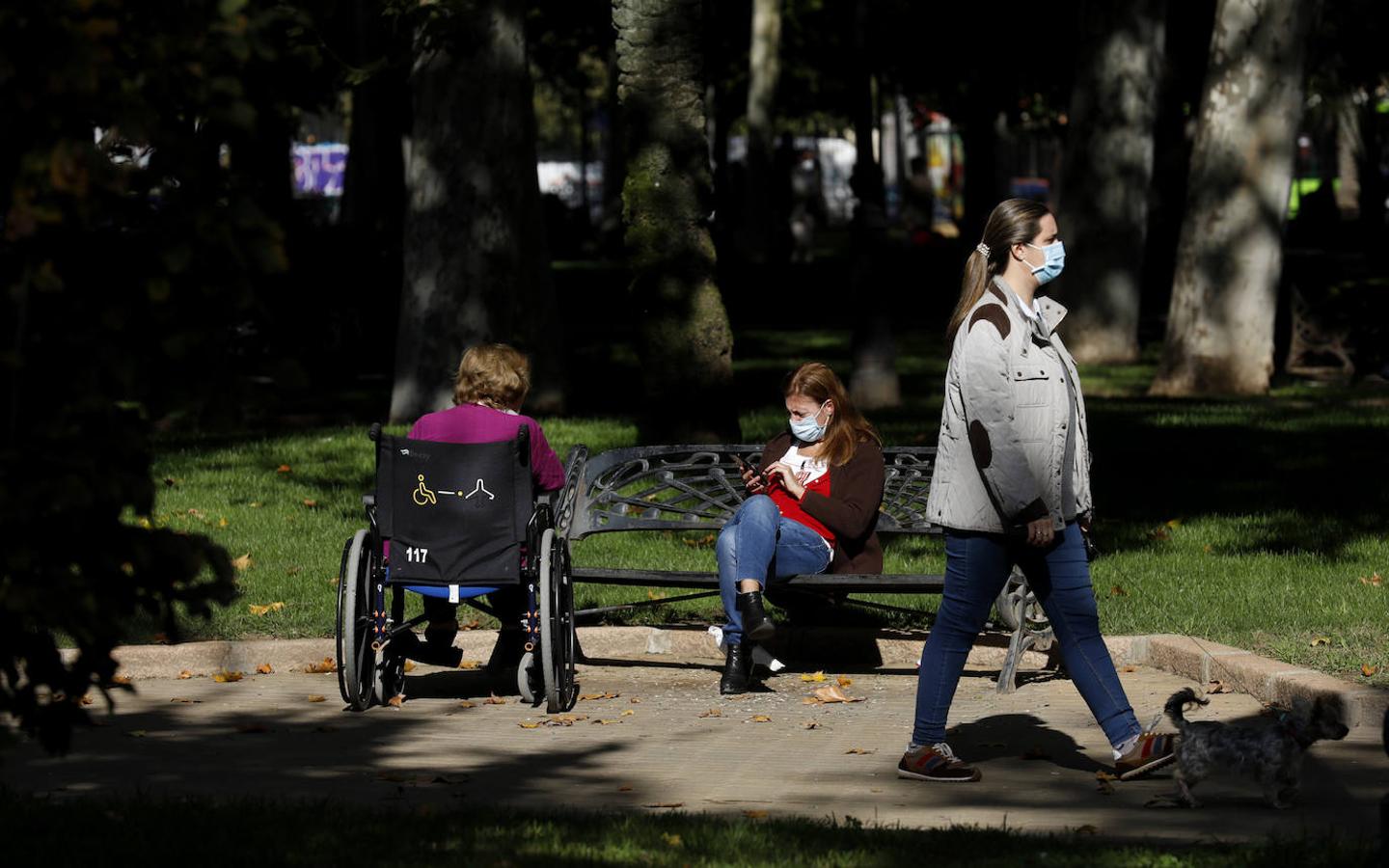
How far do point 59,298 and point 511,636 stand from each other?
432cm

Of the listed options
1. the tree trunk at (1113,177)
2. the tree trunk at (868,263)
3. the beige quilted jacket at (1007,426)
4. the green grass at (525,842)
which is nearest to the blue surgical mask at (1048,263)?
the beige quilted jacket at (1007,426)

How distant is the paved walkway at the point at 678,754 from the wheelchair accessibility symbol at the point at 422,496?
30.9 inches

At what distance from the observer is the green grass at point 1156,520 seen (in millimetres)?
8789

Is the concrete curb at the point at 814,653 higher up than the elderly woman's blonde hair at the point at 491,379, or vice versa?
the elderly woman's blonde hair at the point at 491,379

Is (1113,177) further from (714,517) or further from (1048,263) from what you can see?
(1048,263)

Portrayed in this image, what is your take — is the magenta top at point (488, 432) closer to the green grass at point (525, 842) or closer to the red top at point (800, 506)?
the red top at point (800, 506)

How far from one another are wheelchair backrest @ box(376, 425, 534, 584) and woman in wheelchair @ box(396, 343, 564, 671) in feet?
0.61

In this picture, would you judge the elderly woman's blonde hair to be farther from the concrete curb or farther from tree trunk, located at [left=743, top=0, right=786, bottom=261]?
tree trunk, located at [left=743, top=0, right=786, bottom=261]

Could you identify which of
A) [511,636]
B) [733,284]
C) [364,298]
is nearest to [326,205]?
[733,284]

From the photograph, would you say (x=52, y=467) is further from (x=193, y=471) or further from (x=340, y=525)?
(x=193, y=471)

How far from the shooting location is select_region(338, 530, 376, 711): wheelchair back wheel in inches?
293

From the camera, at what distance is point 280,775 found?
6551 millimetres

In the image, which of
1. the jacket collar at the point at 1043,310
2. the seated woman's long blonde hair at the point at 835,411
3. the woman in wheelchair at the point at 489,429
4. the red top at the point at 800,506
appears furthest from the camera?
the red top at the point at 800,506

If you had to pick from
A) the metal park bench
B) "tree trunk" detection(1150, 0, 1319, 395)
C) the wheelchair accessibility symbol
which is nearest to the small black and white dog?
the metal park bench
